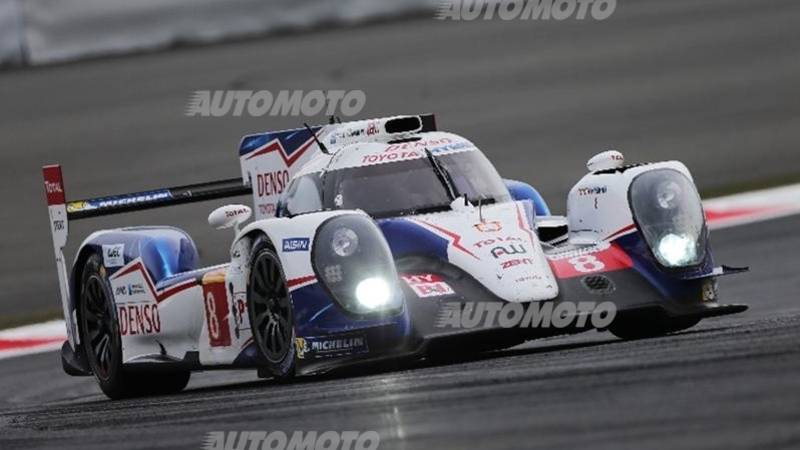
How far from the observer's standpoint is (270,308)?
29.1ft

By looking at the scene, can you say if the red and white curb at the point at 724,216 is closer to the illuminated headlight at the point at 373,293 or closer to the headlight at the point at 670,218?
the headlight at the point at 670,218

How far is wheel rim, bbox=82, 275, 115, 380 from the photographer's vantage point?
10.8 meters

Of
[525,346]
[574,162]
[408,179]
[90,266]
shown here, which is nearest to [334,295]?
[408,179]

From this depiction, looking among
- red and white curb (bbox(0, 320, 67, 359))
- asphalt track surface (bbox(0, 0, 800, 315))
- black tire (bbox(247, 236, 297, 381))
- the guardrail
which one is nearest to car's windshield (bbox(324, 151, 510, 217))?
black tire (bbox(247, 236, 297, 381))

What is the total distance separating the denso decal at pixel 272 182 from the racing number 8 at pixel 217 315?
1.05 meters

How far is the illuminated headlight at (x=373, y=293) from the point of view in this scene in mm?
8430

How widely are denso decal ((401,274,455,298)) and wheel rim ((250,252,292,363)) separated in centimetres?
58

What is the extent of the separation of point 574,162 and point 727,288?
3.85 m

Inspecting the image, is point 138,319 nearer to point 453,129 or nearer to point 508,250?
point 508,250

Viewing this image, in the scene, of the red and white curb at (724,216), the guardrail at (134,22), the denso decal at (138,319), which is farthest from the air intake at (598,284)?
the guardrail at (134,22)

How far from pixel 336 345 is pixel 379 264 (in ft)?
1.34

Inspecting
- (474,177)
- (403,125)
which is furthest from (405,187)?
(403,125)

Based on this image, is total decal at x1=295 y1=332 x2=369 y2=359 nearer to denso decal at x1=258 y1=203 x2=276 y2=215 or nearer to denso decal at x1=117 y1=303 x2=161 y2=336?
denso decal at x1=117 y1=303 x2=161 y2=336

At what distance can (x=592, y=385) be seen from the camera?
6324 millimetres
